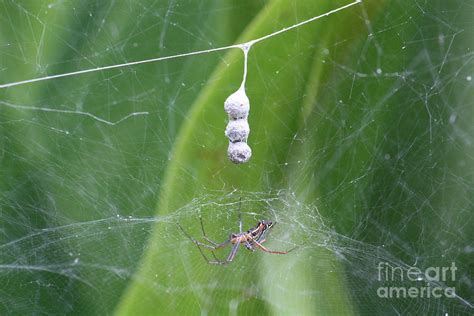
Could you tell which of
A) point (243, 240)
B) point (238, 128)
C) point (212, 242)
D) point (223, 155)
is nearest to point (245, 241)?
point (243, 240)

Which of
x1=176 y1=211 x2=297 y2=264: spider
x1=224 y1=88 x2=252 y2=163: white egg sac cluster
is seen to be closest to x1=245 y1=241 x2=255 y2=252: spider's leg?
x1=176 y1=211 x2=297 y2=264: spider

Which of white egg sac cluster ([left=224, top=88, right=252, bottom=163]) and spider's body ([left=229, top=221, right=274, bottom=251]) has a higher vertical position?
white egg sac cluster ([left=224, top=88, right=252, bottom=163])

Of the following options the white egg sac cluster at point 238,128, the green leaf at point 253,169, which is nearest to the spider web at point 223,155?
the green leaf at point 253,169

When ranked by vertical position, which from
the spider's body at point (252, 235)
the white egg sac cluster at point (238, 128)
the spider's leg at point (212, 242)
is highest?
the white egg sac cluster at point (238, 128)

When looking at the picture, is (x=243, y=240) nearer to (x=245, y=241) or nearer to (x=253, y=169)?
(x=245, y=241)

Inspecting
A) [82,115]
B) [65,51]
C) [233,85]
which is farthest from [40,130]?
[233,85]

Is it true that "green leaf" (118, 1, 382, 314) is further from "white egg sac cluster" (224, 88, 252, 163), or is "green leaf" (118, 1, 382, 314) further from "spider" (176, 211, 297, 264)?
"white egg sac cluster" (224, 88, 252, 163)

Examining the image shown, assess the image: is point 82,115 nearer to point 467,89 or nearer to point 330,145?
point 330,145

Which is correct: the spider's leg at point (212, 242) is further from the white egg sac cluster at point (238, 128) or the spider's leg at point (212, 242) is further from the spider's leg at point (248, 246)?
the white egg sac cluster at point (238, 128)
